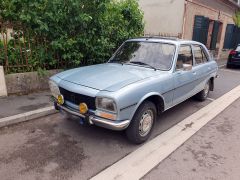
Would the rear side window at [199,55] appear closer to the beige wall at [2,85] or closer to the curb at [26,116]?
the curb at [26,116]

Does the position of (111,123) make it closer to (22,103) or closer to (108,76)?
(108,76)

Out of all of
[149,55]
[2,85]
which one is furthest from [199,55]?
[2,85]

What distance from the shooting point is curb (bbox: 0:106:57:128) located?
13.2ft

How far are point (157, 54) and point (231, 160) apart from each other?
7.15 feet

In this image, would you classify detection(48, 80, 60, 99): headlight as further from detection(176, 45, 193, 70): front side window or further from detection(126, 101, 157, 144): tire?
detection(176, 45, 193, 70): front side window

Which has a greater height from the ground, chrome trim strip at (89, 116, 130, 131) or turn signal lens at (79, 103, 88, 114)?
turn signal lens at (79, 103, 88, 114)

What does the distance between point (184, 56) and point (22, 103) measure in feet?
11.9

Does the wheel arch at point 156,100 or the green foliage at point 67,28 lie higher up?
the green foliage at point 67,28

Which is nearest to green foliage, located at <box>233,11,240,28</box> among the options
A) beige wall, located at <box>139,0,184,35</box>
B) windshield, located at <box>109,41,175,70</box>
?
beige wall, located at <box>139,0,184,35</box>

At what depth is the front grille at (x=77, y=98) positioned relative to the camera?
3.12 metres

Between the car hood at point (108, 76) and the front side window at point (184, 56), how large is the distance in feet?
2.14

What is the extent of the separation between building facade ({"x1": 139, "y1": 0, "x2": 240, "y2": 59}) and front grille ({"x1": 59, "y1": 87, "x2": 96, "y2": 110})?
29.0ft

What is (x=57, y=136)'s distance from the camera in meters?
3.75

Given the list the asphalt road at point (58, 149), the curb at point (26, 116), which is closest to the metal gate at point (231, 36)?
the asphalt road at point (58, 149)
